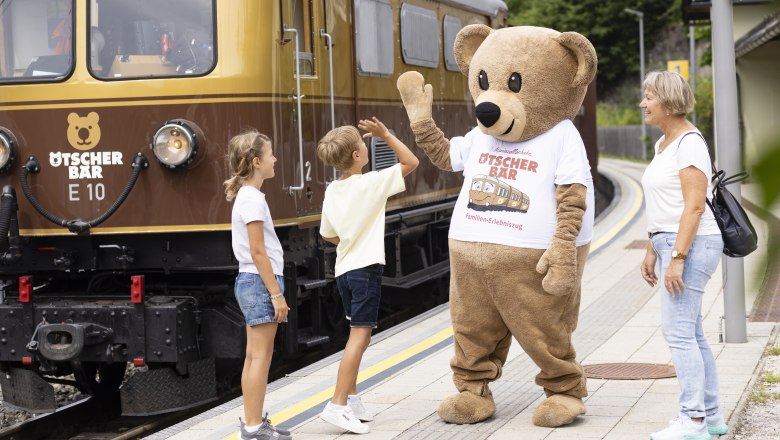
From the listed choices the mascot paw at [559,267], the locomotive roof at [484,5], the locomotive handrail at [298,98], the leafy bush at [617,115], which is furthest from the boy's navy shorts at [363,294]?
the leafy bush at [617,115]

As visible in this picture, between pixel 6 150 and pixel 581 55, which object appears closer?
pixel 581 55

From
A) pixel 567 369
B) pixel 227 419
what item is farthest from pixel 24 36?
pixel 567 369

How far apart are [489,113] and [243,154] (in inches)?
46.6

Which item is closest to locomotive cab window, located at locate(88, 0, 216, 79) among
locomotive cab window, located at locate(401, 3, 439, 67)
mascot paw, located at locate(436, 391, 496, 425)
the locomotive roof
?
mascot paw, located at locate(436, 391, 496, 425)

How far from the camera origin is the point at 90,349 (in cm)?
686

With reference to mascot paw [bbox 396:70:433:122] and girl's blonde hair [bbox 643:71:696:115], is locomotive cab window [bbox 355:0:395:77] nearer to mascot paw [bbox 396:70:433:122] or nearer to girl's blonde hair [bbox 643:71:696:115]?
mascot paw [bbox 396:70:433:122]

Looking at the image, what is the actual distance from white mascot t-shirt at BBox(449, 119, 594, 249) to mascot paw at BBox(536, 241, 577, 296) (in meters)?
0.18

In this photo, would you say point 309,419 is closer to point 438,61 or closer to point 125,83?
point 125,83

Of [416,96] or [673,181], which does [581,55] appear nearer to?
[673,181]

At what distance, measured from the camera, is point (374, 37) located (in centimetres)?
892

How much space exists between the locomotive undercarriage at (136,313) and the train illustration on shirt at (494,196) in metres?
2.25

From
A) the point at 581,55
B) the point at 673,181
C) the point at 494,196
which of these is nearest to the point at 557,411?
the point at 494,196

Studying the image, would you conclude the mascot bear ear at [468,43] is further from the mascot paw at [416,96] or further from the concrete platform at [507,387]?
the concrete platform at [507,387]

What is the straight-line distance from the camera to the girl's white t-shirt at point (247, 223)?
5.05 metres
